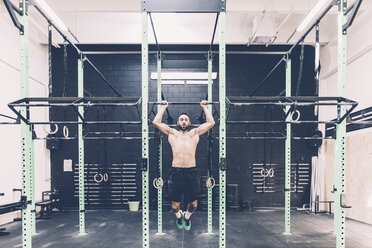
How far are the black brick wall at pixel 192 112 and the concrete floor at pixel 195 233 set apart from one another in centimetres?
108

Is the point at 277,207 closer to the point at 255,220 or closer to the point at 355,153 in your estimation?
the point at 255,220

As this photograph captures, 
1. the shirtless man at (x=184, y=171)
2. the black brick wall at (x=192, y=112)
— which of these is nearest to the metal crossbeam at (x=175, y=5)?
the shirtless man at (x=184, y=171)

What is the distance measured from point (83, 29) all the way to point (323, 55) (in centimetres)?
632

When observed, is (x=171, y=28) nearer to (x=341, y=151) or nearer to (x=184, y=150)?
(x=184, y=150)

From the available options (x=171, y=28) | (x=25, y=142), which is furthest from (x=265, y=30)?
(x=25, y=142)

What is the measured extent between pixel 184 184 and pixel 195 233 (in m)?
1.30

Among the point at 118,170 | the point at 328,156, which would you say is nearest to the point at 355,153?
the point at 328,156

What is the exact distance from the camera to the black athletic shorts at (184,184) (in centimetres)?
408

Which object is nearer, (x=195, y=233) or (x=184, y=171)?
(x=184, y=171)

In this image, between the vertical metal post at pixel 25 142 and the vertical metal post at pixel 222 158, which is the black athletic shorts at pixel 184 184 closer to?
the vertical metal post at pixel 222 158

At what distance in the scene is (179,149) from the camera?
4.15 metres

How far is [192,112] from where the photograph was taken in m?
7.29

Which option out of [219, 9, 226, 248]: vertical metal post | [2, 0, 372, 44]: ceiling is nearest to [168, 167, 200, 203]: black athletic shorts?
[219, 9, 226, 248]: vertical metal post

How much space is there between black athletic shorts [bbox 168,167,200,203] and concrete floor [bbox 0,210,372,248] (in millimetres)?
766
